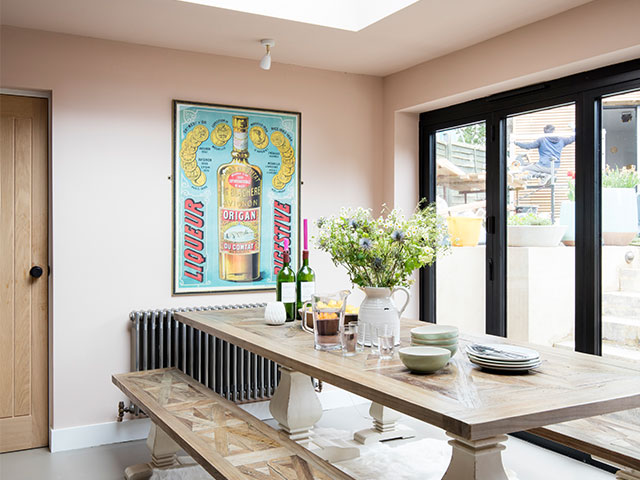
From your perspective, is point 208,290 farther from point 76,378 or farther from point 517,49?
point 517,49

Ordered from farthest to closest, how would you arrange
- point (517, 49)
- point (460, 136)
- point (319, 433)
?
point (460, 136)
point (319, 433)
point (517, 49)

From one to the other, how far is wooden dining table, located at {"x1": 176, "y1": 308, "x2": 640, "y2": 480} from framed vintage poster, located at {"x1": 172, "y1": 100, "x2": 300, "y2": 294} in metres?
1.57

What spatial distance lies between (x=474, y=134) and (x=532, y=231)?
0.83 m

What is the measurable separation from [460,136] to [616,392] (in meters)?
2.85

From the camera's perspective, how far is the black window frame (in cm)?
333

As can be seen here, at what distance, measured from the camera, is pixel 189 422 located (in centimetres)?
249

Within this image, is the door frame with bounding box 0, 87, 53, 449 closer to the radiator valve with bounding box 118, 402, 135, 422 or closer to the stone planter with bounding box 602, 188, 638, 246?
the radiator valve with bounding box 118, 402, 135, 422

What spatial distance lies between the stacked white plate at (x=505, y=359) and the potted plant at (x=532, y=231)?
1.74 meters

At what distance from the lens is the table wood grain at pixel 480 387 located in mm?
1522

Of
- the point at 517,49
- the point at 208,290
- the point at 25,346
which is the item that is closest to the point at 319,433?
the point at 208,290

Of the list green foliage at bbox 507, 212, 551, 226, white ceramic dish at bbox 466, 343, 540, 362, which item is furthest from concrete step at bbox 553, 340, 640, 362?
white ceramic dish at bbox 466, 343, 540, 362

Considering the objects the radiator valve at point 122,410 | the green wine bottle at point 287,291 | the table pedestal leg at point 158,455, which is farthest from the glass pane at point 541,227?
the radiator valve at point 122,410

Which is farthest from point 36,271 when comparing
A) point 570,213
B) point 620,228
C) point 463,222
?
point 620,228

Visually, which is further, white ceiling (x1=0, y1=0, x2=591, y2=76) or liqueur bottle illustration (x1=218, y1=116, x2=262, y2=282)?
liqueur bottle illustration (x1=218, y1=116, x2=262, y2=282)
